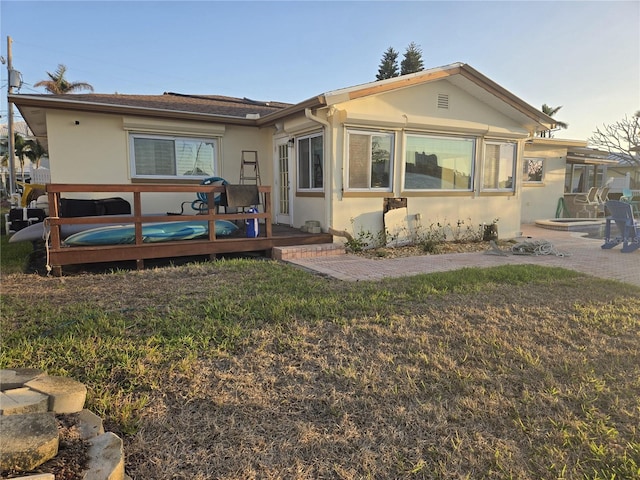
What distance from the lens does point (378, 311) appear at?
4.09 meters

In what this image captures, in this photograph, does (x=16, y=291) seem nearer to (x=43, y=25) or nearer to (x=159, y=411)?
(x=159, y=411)

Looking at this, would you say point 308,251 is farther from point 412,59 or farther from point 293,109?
point 412,59

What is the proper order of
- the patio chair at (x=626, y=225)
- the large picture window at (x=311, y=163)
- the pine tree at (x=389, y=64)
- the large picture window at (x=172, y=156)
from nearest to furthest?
the large picture window at (x=311, y=163) < the patio chair at (x=626, y=225) < the large picture window at (x=172, y=156) < the pine tree at (x=389, y=64)

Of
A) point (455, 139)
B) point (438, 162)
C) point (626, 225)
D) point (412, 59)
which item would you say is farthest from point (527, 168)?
point (412, 59)

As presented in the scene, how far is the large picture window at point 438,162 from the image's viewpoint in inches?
336

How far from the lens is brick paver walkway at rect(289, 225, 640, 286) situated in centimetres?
603

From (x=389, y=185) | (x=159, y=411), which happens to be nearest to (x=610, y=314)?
(x=159, y=411)

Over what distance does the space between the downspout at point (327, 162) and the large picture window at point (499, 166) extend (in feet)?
13.6

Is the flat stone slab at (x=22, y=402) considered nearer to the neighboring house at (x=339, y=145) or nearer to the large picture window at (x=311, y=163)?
the neighboring house at (x=339, y=145)

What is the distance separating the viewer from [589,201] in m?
15.3

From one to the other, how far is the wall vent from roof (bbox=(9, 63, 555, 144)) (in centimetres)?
35

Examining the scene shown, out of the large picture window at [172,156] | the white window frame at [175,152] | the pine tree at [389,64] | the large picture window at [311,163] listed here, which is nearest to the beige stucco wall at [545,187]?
the large picture window at [311,163]

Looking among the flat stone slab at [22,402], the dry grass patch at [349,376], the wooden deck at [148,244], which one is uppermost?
the wooden deck at [148,244]

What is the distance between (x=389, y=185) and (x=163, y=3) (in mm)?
7314
